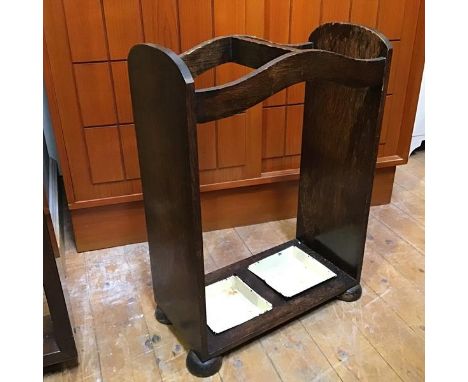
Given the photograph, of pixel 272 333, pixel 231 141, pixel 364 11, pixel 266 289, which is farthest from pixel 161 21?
pixel 272 333

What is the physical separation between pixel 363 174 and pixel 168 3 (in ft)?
2.39

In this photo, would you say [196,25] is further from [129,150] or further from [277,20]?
[129,150]

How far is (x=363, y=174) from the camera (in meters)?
1.24

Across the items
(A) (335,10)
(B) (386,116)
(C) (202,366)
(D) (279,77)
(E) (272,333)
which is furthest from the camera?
(B) (386,116)

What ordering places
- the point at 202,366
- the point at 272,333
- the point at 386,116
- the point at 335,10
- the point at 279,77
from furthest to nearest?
the point at 386,116 < the point at 335,10 < the point at 272,333 < the point at 202,366 < the point at 279,77

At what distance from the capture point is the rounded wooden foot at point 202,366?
3.66 ft

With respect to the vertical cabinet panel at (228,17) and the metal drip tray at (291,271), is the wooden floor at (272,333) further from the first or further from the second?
the vertical cabinet panel at (228,17)

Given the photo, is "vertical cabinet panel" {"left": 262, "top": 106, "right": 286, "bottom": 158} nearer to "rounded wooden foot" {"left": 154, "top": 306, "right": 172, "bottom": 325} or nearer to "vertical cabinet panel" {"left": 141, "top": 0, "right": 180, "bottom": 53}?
"vertical cabinet panel" {"left": 141, "top": 0, "right": 180, "bottom": 53}

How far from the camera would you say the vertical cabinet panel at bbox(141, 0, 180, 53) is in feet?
4.25

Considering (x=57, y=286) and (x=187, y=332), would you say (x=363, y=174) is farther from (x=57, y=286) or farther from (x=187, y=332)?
(x=57, y=286)

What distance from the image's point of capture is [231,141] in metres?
1.54

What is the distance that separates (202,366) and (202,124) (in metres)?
0.75

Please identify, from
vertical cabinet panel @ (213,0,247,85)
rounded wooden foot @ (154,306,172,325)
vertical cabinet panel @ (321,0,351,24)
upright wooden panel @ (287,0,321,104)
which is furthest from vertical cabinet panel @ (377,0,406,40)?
rounded wooden foot @ (154,306,172,325)

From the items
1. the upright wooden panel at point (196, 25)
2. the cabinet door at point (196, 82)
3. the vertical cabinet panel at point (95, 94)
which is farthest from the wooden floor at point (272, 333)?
the upright wooden panel at point (196, 25)
